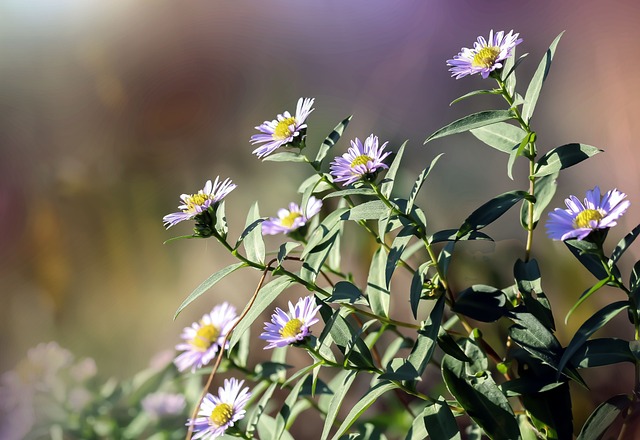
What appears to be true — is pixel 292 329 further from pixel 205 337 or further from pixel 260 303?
pixel 205 337

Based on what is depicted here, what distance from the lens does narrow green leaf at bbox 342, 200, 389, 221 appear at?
0.65 meters

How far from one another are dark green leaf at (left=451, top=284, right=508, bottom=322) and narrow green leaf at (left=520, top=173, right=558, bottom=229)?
9cm

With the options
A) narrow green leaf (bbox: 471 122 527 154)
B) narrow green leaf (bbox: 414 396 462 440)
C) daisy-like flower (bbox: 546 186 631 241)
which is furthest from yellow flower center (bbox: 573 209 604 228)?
narrow green leaf (bbox: 414 396 462 440)

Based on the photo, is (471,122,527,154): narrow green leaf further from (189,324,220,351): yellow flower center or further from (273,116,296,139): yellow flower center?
(189,324,220,351): yellow flower center

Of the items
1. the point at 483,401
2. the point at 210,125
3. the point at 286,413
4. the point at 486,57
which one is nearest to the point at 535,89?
the point at 486,57

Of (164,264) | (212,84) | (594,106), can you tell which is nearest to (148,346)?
(164,264)

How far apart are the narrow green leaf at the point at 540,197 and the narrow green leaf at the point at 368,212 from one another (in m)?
0.17

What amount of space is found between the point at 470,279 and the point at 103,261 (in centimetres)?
67

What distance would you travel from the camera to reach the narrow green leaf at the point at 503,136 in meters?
0.69

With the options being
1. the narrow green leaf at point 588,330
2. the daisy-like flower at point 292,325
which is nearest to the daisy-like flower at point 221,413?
the daisy-like flower at point 292,325

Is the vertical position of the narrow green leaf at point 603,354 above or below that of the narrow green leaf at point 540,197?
below

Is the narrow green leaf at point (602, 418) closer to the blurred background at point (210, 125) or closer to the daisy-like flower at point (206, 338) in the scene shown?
the blurred background at point (210, 125)

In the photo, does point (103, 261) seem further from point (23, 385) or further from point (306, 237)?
point (306, 237)

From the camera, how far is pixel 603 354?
642 millimetres
